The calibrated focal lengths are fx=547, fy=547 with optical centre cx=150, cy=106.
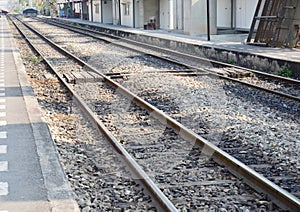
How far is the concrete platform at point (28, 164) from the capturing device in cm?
555

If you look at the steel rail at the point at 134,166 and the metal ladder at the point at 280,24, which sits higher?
the metal ladder at the point at 280,24

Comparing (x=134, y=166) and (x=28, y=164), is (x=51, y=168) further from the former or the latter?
(x=134, y=166)

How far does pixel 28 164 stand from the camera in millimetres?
6855

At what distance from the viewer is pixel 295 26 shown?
21.4 meters

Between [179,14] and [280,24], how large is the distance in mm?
18939

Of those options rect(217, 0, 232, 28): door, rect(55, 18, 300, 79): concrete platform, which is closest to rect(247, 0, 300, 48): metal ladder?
rect(55, 18, 300, 79): concrete platform

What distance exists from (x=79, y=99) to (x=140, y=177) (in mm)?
5674

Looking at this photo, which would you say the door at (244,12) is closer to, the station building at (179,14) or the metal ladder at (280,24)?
the station building at (179,14)

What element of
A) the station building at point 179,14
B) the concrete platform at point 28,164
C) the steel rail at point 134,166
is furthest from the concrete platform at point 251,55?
the concrete platform at point 28,164

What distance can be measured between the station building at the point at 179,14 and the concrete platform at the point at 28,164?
22955 mm

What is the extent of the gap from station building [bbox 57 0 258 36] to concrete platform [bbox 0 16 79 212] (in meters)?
23.0

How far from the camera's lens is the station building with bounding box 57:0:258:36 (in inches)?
1305

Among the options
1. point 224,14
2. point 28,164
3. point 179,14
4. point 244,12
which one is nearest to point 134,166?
point 28,164

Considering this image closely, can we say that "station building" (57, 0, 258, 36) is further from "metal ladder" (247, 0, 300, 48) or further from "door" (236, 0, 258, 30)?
"metal ladder" (247, 0, 300, 48)
